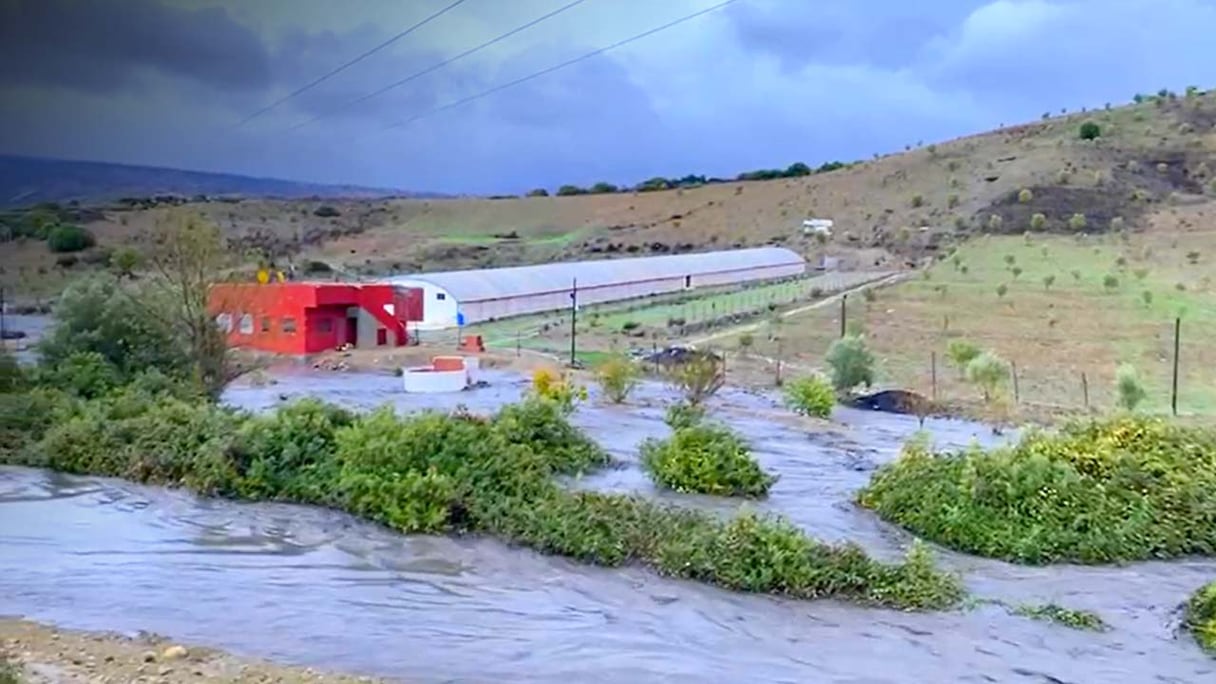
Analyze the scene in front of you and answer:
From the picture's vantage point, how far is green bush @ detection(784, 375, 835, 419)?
2911 cm

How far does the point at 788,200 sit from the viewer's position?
81500mm

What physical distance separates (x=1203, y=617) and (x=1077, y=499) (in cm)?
346

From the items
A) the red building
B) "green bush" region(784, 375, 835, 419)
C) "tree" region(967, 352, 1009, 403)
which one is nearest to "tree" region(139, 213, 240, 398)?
the red building

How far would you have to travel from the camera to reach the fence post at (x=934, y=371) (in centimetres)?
3321

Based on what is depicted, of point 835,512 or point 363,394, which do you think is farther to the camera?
point 363,394

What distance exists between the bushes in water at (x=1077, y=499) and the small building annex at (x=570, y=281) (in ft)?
101

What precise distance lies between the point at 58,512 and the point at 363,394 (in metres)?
13.8

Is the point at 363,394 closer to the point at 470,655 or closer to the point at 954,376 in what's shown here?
the point at 954,376

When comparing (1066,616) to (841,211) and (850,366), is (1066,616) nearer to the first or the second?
(850,366)

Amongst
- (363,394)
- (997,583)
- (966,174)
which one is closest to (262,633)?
(997,583)

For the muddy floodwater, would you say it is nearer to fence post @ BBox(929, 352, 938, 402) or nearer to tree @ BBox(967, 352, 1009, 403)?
tree @ BBox(967, 352, 1009, 403)

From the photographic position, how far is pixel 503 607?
13.9m

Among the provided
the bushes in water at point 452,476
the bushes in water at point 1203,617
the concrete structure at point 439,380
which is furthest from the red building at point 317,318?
the bushes in water at point 1203,617

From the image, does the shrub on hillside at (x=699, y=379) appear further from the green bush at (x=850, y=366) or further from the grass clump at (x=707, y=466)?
the grass clump at (x=707, y=466)
